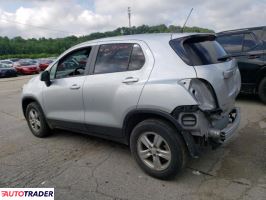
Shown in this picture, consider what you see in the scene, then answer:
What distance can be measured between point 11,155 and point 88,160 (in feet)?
4.40

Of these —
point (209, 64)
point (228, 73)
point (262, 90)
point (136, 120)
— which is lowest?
point (262, 90)

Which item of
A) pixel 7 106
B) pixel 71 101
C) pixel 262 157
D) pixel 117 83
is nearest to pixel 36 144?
pixel 71 101

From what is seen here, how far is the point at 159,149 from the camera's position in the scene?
11.4 ft

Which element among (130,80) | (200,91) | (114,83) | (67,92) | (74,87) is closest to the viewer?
(200,91)

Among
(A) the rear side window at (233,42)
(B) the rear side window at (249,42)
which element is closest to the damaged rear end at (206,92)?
(B) the rear side window at (249,42)

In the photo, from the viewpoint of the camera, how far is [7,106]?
29.8ft

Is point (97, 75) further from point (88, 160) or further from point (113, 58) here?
point (88, 160)

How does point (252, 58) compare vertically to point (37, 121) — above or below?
above

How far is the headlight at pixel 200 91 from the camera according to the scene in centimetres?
317

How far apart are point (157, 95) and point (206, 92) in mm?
549

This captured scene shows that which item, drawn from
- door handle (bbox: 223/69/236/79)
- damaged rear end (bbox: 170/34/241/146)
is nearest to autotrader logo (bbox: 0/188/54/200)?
damaged rear end (bbox: 170/34/241/146)

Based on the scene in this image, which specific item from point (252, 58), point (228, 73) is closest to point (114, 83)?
point (228, 73)

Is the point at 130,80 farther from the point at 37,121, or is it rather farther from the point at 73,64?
the point at 37,121

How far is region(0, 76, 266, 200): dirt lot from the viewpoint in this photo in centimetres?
327
